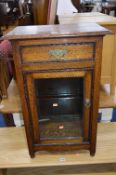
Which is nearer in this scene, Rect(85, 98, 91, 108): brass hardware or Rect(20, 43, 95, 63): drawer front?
Rect(20, 43, 95, 63): drawer front

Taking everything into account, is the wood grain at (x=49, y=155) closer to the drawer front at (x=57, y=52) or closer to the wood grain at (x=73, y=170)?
the wood grain at (x=73, y=170)

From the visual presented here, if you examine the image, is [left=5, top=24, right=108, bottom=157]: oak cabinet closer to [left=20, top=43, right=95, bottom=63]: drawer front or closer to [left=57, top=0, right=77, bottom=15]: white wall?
[left=20, top=43, right=95, bottom=63]: drawer front

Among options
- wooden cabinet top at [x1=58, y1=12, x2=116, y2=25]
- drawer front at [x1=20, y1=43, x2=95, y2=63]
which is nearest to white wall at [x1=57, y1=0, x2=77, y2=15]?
wooden cabinet top at [x1=58, y1=12, x2=116, y2=25]

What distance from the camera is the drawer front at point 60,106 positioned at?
3.35 ft

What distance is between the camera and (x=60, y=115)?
107 centimetres

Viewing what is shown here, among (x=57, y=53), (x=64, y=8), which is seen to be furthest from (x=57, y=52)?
(x=64, y=8)

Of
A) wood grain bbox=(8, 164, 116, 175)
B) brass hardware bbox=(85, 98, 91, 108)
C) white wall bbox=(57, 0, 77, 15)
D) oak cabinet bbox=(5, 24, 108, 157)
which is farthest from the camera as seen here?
white wall bbox=(57, 0, 77, 15)

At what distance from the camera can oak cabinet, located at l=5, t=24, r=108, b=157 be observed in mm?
726

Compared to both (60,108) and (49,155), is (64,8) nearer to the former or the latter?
(60,108)

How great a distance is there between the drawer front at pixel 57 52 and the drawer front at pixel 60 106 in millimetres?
306

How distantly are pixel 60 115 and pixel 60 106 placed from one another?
56mm

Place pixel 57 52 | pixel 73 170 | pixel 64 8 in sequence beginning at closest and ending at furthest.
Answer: pixel 57 52, pixel 73 170, pixel 64 8

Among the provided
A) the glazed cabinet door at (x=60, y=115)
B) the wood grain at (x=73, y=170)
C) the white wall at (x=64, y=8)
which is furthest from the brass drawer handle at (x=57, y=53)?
the white wall at (x=64, y=8)

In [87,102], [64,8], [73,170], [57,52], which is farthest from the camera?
[64,8]
